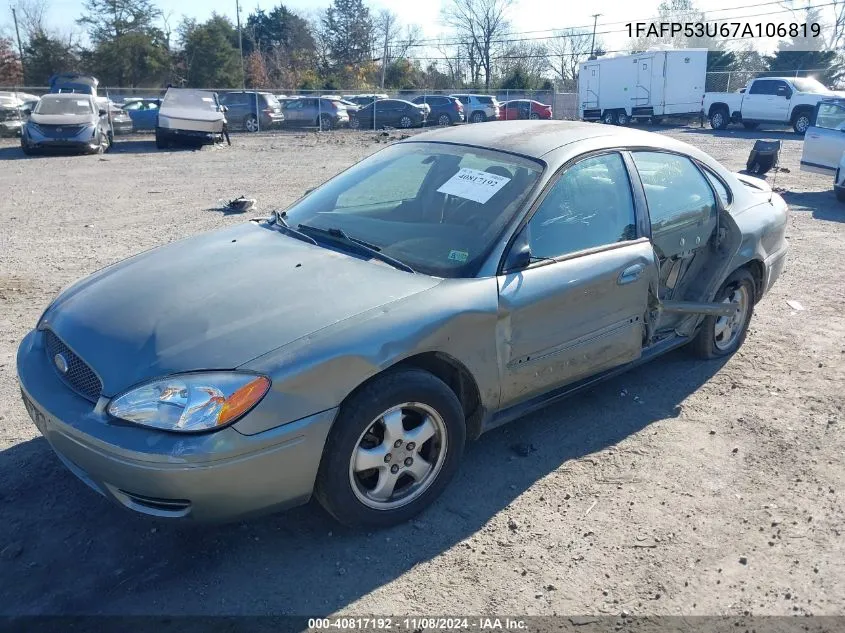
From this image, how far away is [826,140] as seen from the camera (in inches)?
519

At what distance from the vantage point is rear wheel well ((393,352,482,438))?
318 cm

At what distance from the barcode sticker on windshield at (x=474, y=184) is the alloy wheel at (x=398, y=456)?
1220 millimetres

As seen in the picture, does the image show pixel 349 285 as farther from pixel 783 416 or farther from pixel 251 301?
pixel 783 416

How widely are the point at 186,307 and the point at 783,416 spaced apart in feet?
11.7

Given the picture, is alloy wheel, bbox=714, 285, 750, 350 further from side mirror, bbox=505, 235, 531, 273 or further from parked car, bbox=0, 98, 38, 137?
parked car, bbox=0, 98, 38, 137

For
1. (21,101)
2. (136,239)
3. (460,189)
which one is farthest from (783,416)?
(21,101)

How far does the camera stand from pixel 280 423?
2691mm

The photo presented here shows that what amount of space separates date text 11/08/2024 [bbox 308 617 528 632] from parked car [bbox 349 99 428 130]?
29.3 m

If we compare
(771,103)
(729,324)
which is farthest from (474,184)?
(771,103)

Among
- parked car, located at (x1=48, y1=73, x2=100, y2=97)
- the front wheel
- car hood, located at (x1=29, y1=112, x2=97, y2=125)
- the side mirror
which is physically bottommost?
the side mirror

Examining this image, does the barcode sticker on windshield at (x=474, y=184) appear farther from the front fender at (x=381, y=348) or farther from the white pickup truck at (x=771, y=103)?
the white pickup truck at (x=771, y=103)

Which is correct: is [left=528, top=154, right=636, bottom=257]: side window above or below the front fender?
above

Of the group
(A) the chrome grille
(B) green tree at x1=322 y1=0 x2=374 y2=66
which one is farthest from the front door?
(B) green tree at x1=322 y1=0 x2=374 y2=66

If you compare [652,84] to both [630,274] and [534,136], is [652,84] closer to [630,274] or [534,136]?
[534,136]
